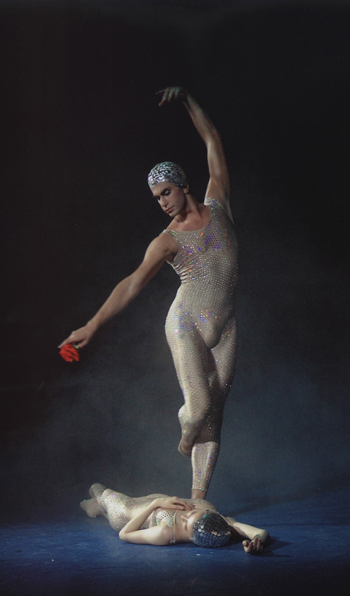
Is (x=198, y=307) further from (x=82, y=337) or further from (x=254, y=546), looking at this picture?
(x=254, y=546)

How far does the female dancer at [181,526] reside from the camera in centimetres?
268

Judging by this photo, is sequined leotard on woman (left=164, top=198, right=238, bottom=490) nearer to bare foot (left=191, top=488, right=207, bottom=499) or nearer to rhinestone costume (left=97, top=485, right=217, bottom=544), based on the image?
bare foot (left=191, top=488, right=207, bottom=499)

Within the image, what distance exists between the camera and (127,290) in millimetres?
3029

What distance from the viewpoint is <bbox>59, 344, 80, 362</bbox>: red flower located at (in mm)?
2822

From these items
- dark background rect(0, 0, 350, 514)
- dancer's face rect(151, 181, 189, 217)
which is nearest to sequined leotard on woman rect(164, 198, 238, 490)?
dancer's face rect(151, 181, 189, 217)

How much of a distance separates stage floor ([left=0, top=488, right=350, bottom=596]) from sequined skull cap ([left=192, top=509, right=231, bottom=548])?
31mm

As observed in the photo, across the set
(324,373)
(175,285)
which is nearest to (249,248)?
(175,285)

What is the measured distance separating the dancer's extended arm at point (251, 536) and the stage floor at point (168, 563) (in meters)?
0.04

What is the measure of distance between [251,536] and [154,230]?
2.22 m

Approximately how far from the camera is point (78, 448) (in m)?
4.27

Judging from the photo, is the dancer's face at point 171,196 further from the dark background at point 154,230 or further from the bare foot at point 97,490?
the bare foot at point 97,490

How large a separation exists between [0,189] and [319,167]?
81.5 inches

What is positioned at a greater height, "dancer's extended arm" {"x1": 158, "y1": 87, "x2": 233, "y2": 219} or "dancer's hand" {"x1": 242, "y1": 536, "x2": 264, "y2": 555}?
"dancer's extended arm" {"x1": 158, "y1": 87, "x2": 233, "y2": 219}

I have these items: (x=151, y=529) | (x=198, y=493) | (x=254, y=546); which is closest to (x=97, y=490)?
(x=198, y=493)
